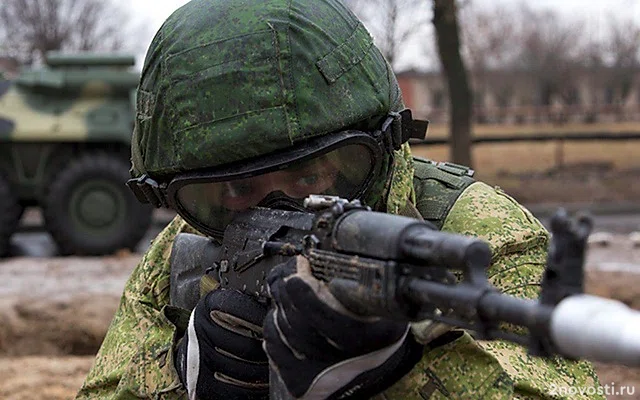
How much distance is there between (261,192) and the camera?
2336 mm

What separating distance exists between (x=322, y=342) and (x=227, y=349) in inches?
16.8

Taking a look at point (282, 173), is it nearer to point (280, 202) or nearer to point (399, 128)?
point (280, 202)

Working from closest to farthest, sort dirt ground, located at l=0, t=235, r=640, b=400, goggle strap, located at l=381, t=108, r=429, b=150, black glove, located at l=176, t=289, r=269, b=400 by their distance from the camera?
black glove, located at l=176, t=289, r=269, b=400
goggle strap, located at l=381, t=108, r=429, b=150
dirt ground, located at l=0, t=235, r=640, b=400

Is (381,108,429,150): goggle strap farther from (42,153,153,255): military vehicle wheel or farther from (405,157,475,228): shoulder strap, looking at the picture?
(42,153,153,255): military vehicle wheel

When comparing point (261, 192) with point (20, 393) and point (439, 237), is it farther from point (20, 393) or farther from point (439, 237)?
point (20, 393)

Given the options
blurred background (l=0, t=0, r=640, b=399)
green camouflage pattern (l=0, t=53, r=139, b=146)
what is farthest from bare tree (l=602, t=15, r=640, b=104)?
green camouflage pattern (l=0, t=53, r=139, b=146)

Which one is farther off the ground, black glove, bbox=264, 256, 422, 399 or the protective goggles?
the protective goggles

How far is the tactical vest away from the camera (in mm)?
2453

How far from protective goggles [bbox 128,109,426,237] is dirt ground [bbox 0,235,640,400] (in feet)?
9.36

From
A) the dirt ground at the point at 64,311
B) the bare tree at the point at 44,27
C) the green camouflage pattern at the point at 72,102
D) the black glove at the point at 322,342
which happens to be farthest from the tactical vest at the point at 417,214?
the bare tree at the point at 44,27

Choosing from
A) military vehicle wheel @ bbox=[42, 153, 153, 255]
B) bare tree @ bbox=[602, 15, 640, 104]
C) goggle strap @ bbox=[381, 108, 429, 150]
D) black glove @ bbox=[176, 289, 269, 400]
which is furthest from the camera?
bare tree @ bbox=[602, 15, 640, 104]

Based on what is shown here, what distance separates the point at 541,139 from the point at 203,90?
62.7 feet

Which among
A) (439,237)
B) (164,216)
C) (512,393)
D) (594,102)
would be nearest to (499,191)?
(512,393)

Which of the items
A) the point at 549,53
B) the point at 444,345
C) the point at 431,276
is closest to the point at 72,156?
the point at 444,345
